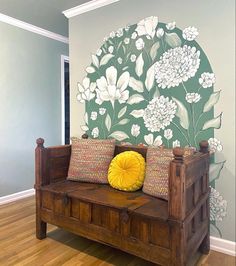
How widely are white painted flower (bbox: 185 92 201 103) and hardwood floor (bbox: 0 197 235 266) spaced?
1.24 metres

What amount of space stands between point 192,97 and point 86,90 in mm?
1204

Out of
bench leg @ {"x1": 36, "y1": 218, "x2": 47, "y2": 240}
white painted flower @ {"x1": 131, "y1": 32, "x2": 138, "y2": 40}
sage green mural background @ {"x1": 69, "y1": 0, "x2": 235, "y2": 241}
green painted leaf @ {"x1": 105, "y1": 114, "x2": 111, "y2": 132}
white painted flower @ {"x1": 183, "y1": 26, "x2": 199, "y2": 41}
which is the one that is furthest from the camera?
green painted leaf @ {"x1": 105, "y1": 114, "x2": 111, "y2": 132}

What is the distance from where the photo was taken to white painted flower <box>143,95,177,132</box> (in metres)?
2.19

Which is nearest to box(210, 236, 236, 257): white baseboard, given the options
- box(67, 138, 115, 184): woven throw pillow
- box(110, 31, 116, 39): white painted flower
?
box(67, 138, 115, 184): woven throw pillow

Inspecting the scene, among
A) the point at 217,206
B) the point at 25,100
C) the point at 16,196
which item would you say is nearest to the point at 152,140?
the point at 217,206

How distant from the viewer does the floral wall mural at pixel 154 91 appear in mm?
2016

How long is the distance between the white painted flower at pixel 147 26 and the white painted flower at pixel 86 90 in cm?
73

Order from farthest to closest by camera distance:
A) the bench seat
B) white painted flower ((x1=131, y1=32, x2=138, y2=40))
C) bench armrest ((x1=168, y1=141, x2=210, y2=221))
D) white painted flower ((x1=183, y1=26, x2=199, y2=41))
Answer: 1. white painted flower ((x1=131, y1=32, x2=138, y2=40))
2. white painted flower ((x1=183, y1=26, x2=199, y2=41))
3. the bench seat
4. bench armrest ((x1=168, y1=141, x2=210, y2=221))

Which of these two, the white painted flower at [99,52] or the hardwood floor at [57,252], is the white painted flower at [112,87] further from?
the hardwood floor at [57,252]

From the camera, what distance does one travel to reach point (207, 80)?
2002mm

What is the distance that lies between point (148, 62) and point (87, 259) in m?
1.76

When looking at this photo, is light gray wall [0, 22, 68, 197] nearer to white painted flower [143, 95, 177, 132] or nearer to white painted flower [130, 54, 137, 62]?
white painted flower [130, 54, 137, 62]

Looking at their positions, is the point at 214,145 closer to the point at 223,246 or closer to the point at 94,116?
the point at 223,246

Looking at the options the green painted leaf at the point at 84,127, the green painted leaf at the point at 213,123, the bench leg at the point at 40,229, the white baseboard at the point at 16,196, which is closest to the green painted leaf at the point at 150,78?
the green painted leaf at the point at 213,123
